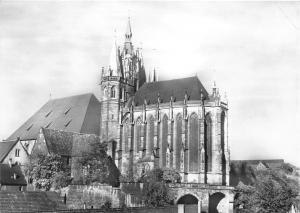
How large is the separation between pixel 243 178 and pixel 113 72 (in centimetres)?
3345

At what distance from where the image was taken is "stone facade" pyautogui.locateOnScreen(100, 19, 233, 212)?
72688 mm

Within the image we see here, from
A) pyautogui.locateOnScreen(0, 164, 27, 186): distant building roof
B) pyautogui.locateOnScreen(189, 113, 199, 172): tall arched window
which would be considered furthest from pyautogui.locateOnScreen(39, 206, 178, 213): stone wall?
pyautogui.locateOnScreen(0, 164, 27, 186): distant building roof

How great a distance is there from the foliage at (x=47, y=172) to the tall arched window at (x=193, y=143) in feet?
65.4

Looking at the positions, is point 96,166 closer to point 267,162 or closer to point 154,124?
point 154,124

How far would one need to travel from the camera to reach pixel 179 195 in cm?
5891

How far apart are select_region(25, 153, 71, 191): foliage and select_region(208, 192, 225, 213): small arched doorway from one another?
19.4 m

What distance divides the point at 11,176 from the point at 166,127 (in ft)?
86.4

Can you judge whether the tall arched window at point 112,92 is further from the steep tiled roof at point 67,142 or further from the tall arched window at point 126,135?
the steep tiled roof at point 67,142

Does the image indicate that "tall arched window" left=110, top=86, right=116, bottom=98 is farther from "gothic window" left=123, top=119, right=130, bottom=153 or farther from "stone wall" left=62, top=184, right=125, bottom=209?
"stone wall" left=62, top=184, right=125, bottom=209

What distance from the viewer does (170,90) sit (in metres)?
80.8

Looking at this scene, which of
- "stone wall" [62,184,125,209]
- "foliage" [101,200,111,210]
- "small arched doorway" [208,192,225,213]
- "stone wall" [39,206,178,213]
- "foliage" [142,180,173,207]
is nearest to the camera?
"stone wall" [39,206,178,213]

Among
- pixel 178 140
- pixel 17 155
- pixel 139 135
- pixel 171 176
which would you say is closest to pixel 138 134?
pixel 139 135

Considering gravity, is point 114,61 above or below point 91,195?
above

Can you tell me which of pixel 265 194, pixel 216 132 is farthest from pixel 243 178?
pixel 265 194
